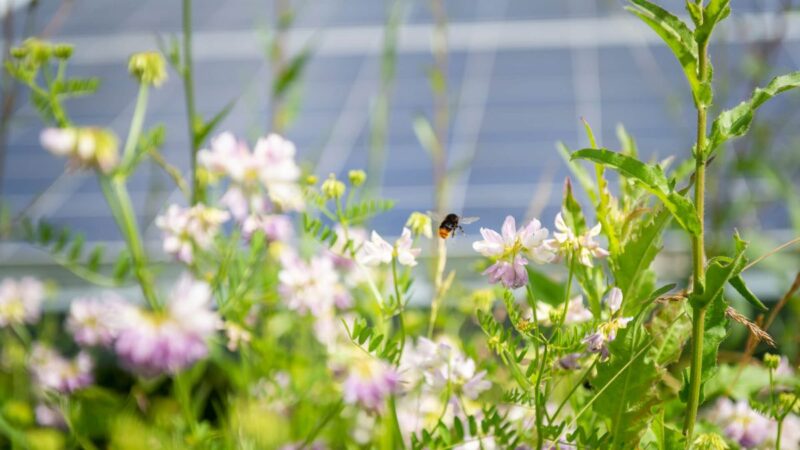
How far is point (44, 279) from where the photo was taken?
7.72 ft

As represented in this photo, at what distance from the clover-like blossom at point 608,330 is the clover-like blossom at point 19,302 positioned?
851 mm

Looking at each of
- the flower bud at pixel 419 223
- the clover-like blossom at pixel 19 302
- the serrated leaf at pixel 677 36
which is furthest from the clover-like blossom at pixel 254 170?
the clover-like blossom at pixel 19 302

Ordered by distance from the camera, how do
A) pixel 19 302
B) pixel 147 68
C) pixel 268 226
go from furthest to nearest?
pixel 19 302
pixel 147 68
pixel 268 226

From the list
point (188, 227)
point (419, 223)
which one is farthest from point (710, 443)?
point (188, 227)

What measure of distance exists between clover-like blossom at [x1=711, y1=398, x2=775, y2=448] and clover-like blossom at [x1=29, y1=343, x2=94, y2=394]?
0.72 meters

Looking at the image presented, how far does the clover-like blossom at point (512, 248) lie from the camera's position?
A: 65cm

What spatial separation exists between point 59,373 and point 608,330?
2.49 ft

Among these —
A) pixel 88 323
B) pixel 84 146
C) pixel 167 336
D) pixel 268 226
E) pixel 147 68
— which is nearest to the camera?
pixel 167 336

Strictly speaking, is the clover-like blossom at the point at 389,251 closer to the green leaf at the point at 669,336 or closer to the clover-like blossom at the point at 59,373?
the green leaf at the point at 669,336

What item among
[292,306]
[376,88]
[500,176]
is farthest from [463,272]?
[376,88]

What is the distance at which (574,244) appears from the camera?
2.19ft

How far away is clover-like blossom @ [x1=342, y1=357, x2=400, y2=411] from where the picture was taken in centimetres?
73

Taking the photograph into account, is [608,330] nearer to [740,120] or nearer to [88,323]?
[740,120]

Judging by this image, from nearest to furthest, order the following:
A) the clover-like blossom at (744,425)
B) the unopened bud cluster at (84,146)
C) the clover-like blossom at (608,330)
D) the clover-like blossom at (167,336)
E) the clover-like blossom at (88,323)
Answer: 1. the clover-like blossom at (167,336)
2. the clover-like blossom at (608,330)
3. the unopened bud cluster at (84,146)
4. the clover-like blossom at (744,425)
5. the clover-like blossom at (88,323)
